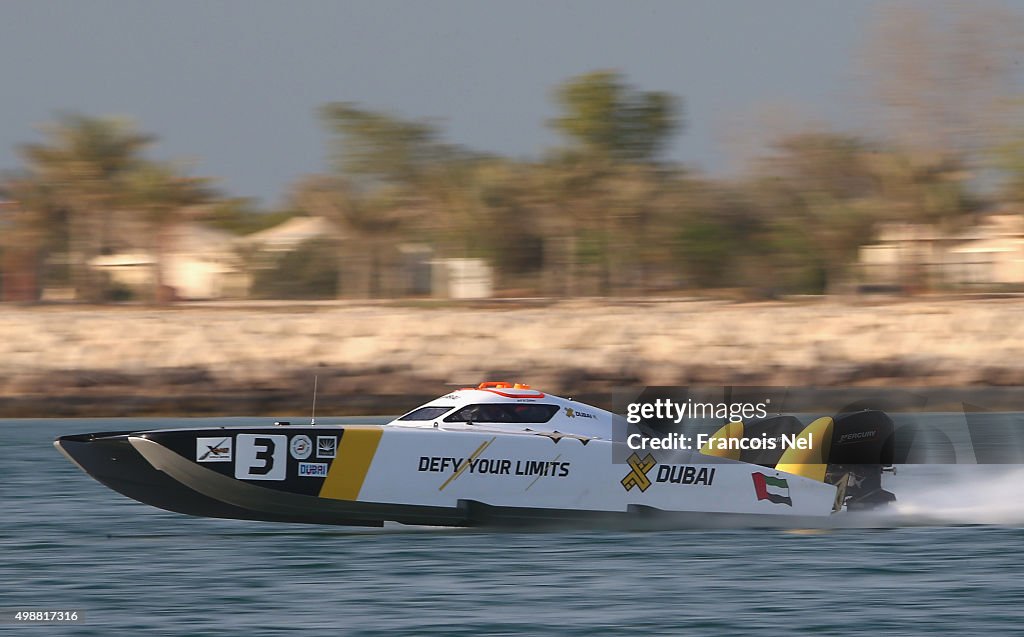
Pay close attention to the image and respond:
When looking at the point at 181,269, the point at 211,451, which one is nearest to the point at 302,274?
the point at 181,269

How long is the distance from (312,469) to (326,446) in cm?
23

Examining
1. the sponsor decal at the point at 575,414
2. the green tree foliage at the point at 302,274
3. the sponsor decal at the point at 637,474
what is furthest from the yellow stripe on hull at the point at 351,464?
the green tree foliage at the point at 302,274

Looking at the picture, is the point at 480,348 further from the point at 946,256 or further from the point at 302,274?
the point at 946,256

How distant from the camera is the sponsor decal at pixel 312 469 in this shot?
12.7m

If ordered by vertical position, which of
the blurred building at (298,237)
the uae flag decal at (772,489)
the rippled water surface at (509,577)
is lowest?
the rippled water surface at (509,577)

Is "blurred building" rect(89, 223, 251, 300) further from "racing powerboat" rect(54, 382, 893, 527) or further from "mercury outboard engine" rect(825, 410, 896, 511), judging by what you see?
"mercury outboard engine" rect(825, 410, 896, 511)

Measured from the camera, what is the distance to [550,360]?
36438 millimetres

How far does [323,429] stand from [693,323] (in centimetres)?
2656

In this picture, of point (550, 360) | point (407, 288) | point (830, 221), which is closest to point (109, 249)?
point (407, 288)

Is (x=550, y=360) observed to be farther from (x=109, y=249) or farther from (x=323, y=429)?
(x=323, y=429)

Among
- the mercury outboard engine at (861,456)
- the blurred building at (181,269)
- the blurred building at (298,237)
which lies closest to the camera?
the mercury outboard engine at (861,456)

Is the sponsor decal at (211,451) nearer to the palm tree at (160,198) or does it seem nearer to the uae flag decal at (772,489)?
the uae flag decal at (772,489)

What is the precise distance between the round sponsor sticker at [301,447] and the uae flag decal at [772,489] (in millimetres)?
3968

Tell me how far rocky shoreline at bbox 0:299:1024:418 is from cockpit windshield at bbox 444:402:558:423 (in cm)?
1997
